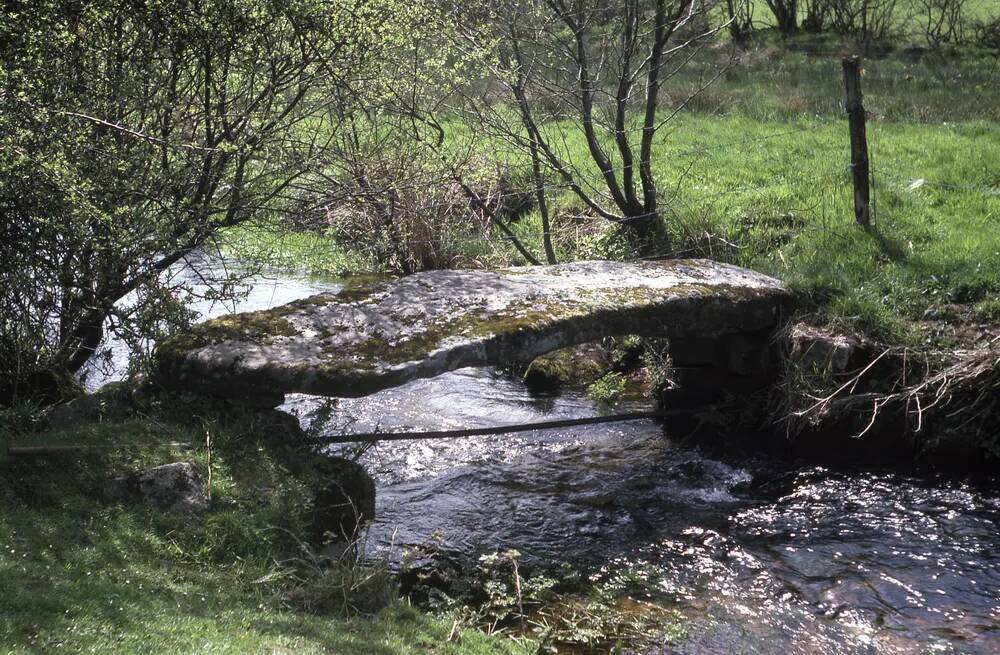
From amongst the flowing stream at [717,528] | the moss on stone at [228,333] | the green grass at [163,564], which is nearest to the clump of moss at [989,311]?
the flowing stream at [717,528]

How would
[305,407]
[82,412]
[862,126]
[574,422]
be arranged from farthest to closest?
[862,126] → [305,407] → [574,422] → [82,412]

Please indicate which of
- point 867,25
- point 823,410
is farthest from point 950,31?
point 823,410

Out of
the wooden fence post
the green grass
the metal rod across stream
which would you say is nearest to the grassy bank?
the wooden fence post

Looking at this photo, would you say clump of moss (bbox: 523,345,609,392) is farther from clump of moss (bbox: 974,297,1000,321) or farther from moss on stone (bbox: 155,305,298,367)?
moss on stone (bbox: 155,305,298,367)

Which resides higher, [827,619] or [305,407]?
[305,407]

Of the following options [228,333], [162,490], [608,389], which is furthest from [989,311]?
[162,490]

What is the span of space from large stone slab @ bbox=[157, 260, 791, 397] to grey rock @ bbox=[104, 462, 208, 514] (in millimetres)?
923

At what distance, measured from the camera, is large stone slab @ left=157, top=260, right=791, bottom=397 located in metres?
6.65

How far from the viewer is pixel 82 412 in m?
6.86

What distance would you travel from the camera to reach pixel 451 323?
24.3 ft

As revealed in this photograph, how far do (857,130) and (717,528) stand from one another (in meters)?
5.34

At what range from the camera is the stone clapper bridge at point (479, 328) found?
667 cm

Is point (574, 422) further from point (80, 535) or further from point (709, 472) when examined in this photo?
point (80, 535)

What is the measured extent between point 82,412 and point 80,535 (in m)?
1.75
